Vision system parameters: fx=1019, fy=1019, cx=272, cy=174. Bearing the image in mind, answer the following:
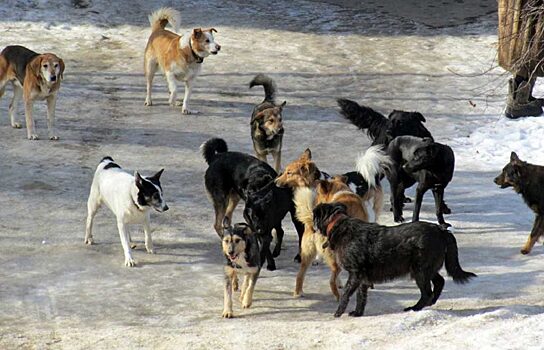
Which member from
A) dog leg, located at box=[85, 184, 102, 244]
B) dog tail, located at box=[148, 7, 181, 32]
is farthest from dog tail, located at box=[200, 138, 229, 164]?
dog tail, located at box=[148, 7, 181, 32]

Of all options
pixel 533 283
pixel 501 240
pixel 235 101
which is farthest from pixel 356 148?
pixel 533 283

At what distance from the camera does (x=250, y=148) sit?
49.1 ft

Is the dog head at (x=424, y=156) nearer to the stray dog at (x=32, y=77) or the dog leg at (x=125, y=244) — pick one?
the dog leg at (x=125, y=244)

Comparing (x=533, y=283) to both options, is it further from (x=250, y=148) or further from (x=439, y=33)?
(x=439, y=33)

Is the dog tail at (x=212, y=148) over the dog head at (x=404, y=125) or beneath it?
beneath

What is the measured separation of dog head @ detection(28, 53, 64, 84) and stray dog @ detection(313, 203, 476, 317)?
6.62m

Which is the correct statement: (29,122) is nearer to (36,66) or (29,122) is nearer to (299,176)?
(36,66)

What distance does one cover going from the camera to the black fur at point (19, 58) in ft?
48.7

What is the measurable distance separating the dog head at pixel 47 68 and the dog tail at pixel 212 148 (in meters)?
3.97

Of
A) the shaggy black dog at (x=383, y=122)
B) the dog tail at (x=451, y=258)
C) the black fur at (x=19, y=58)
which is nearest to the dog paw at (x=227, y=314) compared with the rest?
the dog tail at (x=451, y=258)

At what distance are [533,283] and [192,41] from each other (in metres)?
8.45

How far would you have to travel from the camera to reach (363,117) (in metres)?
12.9

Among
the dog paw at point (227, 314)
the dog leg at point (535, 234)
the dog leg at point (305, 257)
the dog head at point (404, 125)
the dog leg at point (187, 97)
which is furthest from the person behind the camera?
the dog leg at point (187, 97)

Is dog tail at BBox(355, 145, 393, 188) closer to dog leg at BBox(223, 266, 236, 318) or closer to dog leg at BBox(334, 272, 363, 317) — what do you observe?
dog leg at BBox(334, 272, 363, 317)
